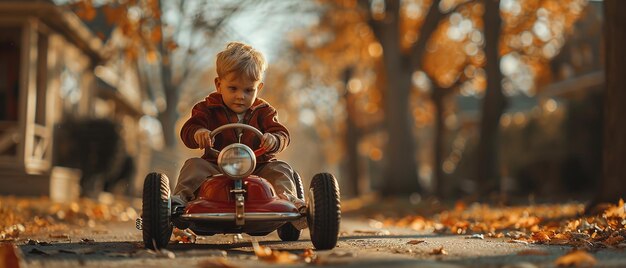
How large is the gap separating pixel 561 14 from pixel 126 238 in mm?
19491

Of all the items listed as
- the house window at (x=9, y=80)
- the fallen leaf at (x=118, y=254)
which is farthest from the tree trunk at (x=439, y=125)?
the fallen leaf at (x=118, y=254)

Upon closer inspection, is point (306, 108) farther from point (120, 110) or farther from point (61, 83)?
point (61, 83)

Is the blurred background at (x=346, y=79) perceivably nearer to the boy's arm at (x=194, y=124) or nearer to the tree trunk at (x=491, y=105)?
the tree trunk at (x=491, y=105)

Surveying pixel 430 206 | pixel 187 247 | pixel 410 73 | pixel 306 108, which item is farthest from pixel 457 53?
pixel 187 247

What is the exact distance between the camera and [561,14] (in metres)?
24.4

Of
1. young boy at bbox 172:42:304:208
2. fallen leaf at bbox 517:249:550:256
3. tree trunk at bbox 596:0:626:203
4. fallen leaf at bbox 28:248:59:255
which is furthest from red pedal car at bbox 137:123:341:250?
tree trunk at bbox 596:0:626:203

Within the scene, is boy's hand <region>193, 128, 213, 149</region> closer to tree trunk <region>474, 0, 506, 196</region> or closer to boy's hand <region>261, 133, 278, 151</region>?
boy's hand <region>261, 133, 278, 151</region>

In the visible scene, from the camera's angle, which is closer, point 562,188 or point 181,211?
point 181,211

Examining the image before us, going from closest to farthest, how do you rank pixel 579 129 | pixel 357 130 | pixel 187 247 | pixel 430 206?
pixel 187 247
pixel 430 206
pixel 579 129
pixel 357 130

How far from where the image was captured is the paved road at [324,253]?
4.66 meters

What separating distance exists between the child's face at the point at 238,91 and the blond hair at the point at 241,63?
0.04 meters

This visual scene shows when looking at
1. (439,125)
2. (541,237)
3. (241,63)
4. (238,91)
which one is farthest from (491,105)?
(241,63)

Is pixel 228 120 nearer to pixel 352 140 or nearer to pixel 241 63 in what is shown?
pixel 241 63

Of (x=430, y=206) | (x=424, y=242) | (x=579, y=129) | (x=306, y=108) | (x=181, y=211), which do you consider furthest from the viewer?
(x=306, y=108)
